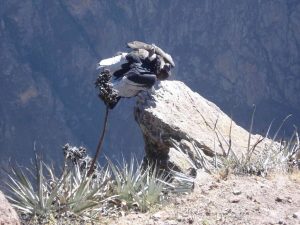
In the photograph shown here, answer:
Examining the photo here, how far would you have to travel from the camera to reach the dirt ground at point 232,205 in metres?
4.74

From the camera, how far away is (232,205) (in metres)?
5.04

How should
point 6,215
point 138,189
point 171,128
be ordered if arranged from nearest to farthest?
point 6,215, point 138,189, point 171,128

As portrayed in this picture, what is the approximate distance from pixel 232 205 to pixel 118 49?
2527 inches

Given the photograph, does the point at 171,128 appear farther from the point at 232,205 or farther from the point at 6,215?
the point at 6,215

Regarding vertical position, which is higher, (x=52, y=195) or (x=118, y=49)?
(x=52, y=195)

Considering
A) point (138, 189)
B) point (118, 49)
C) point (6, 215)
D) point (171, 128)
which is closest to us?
point (6, 215)

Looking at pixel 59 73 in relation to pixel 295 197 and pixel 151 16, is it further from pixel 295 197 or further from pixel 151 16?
pixel 295 197

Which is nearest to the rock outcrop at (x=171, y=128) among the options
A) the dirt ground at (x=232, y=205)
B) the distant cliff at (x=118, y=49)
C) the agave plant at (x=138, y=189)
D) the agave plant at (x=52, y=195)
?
the agave plant at (x=138, y=189)

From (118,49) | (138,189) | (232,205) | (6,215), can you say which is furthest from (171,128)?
(118,49)

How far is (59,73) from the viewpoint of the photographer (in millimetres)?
70500

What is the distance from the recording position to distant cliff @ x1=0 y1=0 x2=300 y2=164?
204 feet

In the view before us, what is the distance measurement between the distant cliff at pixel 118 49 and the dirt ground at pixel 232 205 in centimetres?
5513

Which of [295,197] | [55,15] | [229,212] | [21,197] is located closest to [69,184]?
[21,197]

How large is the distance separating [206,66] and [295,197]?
2398 inches
